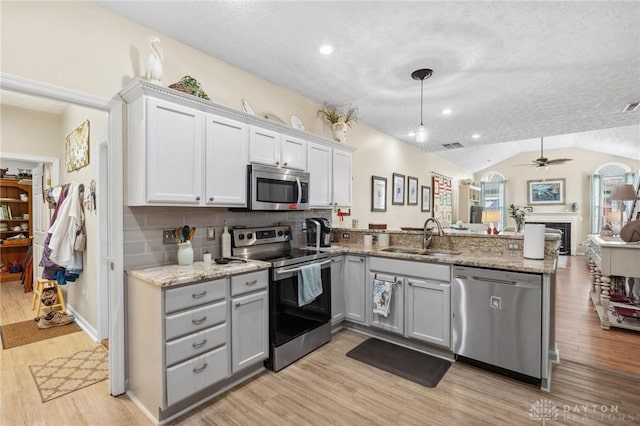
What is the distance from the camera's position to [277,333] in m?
2.61

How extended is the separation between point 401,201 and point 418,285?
11.2ft

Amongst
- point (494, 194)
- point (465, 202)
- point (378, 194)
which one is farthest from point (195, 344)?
point (494, 194)

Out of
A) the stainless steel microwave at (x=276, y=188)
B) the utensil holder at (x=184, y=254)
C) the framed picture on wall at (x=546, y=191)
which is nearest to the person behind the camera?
the utensil holder at (x=184, y=254)

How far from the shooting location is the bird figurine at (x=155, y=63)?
7.40 ft

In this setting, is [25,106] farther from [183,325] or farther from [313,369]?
[313,369]

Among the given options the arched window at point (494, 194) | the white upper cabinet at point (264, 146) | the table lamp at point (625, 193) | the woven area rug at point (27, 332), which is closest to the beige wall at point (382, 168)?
the white upper cabinet at point (264, 146)

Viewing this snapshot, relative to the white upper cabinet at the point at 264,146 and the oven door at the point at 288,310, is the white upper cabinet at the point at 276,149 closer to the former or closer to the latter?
the white upper cabinet at the point at 264,146

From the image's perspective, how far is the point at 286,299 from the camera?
2.68 m

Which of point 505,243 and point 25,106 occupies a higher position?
point 25,106

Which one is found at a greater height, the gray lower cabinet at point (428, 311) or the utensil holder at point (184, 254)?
the utensil holder at point (184, 254)

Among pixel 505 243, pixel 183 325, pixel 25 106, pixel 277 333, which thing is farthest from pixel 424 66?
pixel 25 106

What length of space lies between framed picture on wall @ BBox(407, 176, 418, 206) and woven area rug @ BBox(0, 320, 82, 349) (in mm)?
5698

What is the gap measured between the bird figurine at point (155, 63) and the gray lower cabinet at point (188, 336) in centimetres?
148

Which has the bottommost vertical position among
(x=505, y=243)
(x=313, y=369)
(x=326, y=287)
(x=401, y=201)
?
(x=313, y=369)
